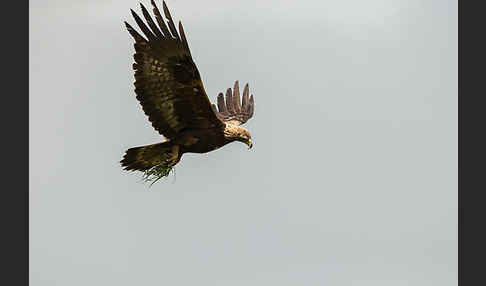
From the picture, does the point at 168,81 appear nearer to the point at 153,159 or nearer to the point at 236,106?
the point at 153,159

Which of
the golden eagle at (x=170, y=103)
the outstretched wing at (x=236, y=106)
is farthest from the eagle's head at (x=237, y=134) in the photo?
the outstretched wing at (x=236, y=106)

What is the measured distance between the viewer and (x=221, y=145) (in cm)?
1119

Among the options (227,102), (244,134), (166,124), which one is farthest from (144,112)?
(227,102)

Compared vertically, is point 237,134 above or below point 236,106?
below

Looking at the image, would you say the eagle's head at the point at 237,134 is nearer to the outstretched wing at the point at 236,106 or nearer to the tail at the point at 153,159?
the tail at the point at 153,159

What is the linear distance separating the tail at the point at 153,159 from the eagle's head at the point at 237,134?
0.56 m

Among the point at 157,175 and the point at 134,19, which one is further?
the point at 157,175

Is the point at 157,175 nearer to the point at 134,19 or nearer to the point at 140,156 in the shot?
the point at 140,156

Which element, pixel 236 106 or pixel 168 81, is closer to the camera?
pixel 168 81

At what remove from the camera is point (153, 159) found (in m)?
11.1

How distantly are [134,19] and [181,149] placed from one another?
1.58m

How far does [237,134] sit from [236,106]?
1.85 meters

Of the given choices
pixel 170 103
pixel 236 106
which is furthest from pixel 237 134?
pixel 236 106

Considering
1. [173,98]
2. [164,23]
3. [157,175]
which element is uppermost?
[164,23]
